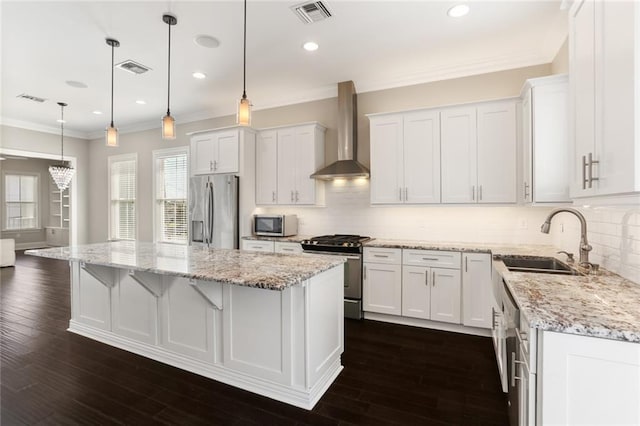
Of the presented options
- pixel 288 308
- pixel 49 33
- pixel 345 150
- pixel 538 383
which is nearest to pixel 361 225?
pixel 345 150

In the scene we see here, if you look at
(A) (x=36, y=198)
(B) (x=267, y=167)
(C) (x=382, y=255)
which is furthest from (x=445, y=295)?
(A) (x=36, y=198)

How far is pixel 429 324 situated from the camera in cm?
355

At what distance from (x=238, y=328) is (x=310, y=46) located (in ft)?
9.60

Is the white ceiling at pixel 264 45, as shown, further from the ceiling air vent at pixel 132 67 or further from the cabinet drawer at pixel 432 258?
the cabinet drawer at pixel 432 258

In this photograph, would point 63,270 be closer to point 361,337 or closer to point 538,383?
point 361,337

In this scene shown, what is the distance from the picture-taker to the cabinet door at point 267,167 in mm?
4691

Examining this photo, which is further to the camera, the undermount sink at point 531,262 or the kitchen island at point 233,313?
the undermount sink at point 531,262

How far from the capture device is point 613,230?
2014 mm

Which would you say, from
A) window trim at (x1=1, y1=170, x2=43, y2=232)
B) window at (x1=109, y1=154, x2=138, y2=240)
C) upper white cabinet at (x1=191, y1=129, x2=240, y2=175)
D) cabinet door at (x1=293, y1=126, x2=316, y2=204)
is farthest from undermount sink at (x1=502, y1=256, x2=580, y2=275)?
window trim at (x1=1, y1=170, x2=43, y2=232)

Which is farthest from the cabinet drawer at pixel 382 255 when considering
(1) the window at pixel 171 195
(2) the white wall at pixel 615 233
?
(1) the window at pixel 171 195

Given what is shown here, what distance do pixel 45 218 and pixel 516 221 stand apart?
13.3 m

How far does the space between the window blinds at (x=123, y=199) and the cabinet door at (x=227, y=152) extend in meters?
3.00

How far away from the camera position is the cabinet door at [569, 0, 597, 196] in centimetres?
160

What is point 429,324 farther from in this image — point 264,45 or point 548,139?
point 264,45
